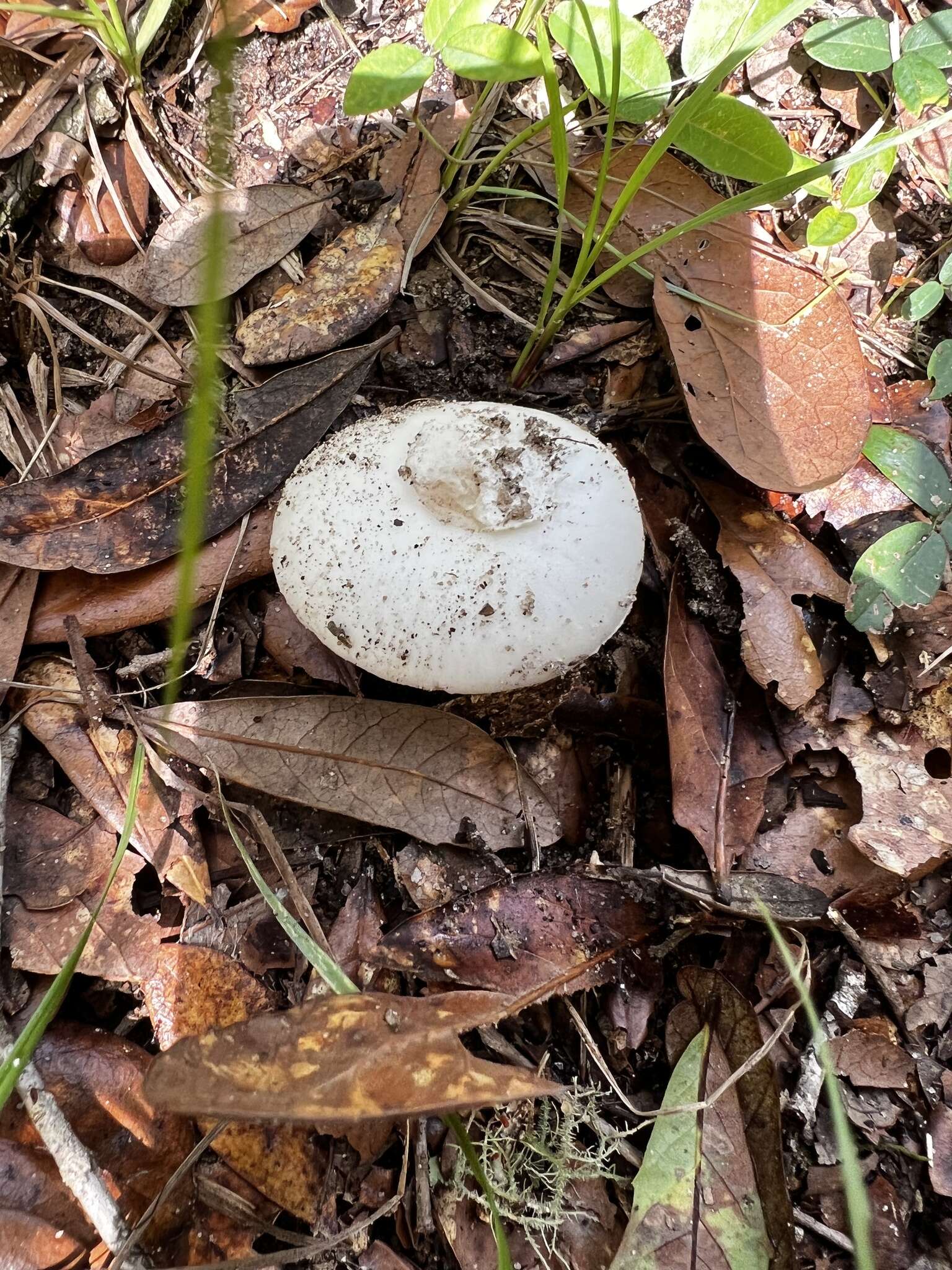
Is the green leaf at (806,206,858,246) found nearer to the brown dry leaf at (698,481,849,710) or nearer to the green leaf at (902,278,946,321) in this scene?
the green leaf at (902,278,946,321)

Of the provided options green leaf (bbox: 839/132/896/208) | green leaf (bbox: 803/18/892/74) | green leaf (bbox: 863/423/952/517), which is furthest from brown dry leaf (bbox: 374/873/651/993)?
green leaf (bbox: 803/18/892/74)

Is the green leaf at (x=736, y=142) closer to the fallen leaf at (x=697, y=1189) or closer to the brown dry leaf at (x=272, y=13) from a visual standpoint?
the brown dry leaf at (x=272, y=13)

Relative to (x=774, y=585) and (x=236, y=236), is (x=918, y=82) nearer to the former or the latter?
(x=774, y=585)

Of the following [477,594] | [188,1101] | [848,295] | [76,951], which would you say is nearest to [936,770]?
[477,594]

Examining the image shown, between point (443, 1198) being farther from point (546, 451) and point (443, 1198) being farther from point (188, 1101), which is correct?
point (546, 451)

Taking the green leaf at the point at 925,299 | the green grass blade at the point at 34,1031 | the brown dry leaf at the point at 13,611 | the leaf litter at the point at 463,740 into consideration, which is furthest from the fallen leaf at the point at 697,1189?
the green leaf at the point at 925,299

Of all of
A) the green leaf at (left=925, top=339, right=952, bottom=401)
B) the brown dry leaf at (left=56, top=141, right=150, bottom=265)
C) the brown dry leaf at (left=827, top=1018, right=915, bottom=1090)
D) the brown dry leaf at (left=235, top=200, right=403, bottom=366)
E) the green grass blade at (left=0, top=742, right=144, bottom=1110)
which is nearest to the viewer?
the green grass blade at (left=0, top=742, right=144, bottom=1110)
